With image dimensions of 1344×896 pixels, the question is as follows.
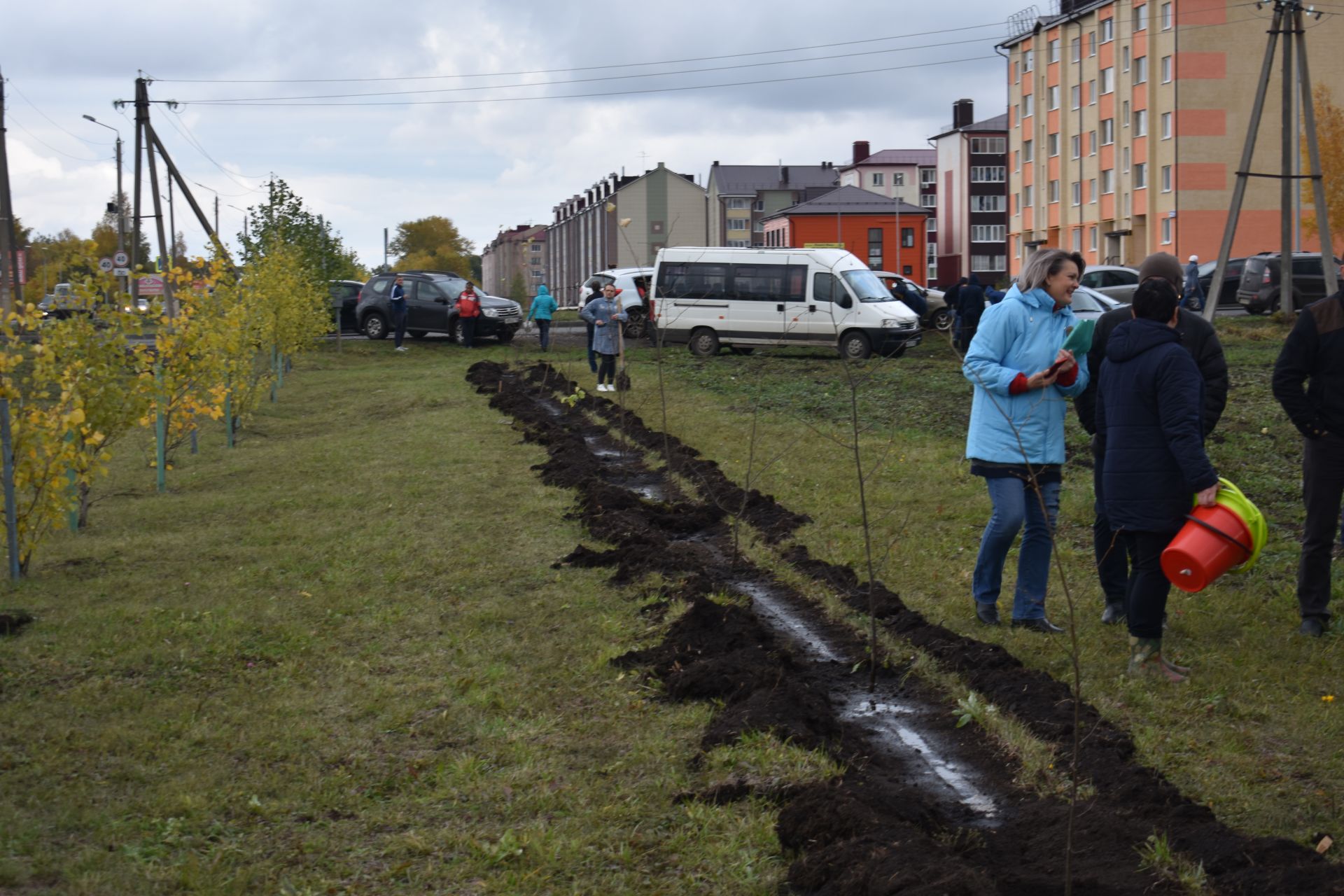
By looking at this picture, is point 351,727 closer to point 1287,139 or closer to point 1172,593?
point 1172,593

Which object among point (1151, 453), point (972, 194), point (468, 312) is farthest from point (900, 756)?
Result: point (972, 194)

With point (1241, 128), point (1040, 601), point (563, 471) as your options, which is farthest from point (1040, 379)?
point (1241, 128)

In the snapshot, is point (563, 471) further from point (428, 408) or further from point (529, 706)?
point (428, 408)

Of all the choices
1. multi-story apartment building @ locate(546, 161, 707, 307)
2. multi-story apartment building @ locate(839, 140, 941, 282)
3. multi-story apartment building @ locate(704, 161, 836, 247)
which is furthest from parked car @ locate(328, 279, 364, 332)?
multi-story apartment building @ locate(839, 140, 941, 282)

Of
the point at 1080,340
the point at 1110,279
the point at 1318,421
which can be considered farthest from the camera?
the point at 1110,279

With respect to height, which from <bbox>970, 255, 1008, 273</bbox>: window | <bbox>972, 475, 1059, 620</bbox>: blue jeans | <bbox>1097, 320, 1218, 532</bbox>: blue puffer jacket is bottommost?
<bbox>972, 475, 1059, 620</bbox>: blue jeans

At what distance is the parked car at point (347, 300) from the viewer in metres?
34.6

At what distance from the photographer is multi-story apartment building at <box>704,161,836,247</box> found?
391 feet

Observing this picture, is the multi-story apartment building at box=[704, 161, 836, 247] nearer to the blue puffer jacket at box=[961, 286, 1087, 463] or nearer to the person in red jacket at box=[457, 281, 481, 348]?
the person in red jacket at box=[457, 281, 481, 348]

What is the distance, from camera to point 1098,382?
235 inches

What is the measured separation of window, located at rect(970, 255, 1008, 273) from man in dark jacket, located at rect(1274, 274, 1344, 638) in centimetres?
9009

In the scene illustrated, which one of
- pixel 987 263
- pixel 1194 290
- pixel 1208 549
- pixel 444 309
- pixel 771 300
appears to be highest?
pixel 987 263

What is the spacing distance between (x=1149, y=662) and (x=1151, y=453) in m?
0.89

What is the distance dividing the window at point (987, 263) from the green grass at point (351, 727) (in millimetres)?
88455
